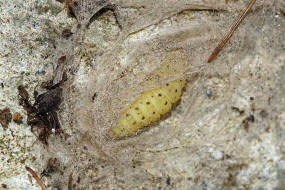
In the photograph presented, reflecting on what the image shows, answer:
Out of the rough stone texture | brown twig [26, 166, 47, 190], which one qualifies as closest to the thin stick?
the rough stone texture

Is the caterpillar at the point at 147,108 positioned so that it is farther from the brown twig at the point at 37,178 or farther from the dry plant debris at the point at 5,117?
the dry plant debris at the point at 5,117

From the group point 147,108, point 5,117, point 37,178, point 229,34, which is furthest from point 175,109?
point 5,117

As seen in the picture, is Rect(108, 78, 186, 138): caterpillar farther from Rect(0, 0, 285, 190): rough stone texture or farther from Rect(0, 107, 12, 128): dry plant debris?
Rect(0, 107, 12, 128): dry plant debris

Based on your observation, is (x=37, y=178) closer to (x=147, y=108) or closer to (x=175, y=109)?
(x=147, y=108)

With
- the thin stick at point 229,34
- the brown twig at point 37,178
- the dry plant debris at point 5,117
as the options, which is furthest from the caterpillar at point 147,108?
the dry plant debris at point 5,117

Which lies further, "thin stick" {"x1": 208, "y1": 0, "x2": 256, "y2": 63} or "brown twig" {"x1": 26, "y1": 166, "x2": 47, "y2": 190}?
"brown twig" {"x1": 26, "y1": 166, "x2": 47, "y2": 190}

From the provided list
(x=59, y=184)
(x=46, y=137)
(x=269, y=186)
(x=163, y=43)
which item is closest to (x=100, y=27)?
(x=163, y=43)
